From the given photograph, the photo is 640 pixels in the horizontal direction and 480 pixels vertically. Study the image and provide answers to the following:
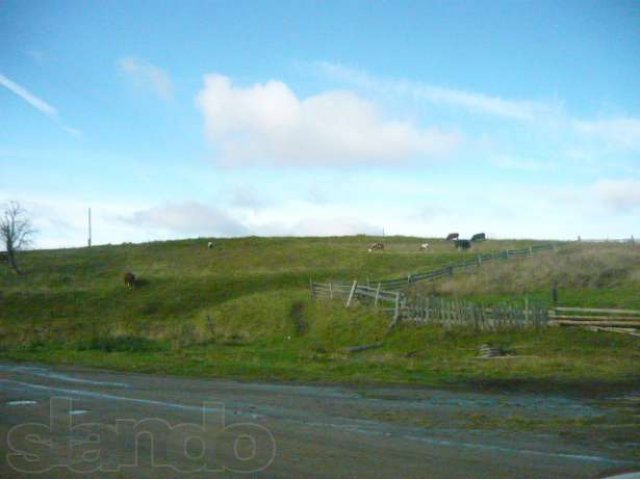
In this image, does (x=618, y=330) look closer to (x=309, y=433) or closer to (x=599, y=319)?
(x=599, y=319)

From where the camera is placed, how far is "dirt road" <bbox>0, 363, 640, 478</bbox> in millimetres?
9672

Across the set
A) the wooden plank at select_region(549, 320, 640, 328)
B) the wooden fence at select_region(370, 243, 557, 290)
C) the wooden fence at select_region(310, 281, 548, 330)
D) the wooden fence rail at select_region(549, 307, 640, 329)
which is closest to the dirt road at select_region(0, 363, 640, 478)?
the wooden plank at select_region(549, 320, 640, 328)

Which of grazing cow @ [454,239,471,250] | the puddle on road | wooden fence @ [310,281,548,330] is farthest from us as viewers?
grazing cow @ [454,239,471,250]

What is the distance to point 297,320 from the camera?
3812 cm

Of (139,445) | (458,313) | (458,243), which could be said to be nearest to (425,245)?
(458,243)

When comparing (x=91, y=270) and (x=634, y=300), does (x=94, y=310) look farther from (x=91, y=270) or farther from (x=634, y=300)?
(x=634, y=300)

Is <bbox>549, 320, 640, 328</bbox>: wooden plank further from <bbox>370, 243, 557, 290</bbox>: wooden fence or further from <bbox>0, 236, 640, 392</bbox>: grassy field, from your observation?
<bbox>370, 243, 557, 290</bbox>: wooden fence

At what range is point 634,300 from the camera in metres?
31.9

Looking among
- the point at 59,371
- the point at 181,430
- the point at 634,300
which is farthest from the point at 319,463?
the point at 634,300

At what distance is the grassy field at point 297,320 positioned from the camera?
2211 centimetres

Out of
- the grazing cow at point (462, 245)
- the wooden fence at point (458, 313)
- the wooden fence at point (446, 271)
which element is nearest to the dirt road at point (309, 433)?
the wooden fence at point (458, 313)

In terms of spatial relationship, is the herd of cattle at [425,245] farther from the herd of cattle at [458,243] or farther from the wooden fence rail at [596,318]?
the wooden fence rail at [596,318]

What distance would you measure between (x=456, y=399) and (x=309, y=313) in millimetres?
22682

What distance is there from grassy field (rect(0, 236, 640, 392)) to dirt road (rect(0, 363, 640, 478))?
3772mm
